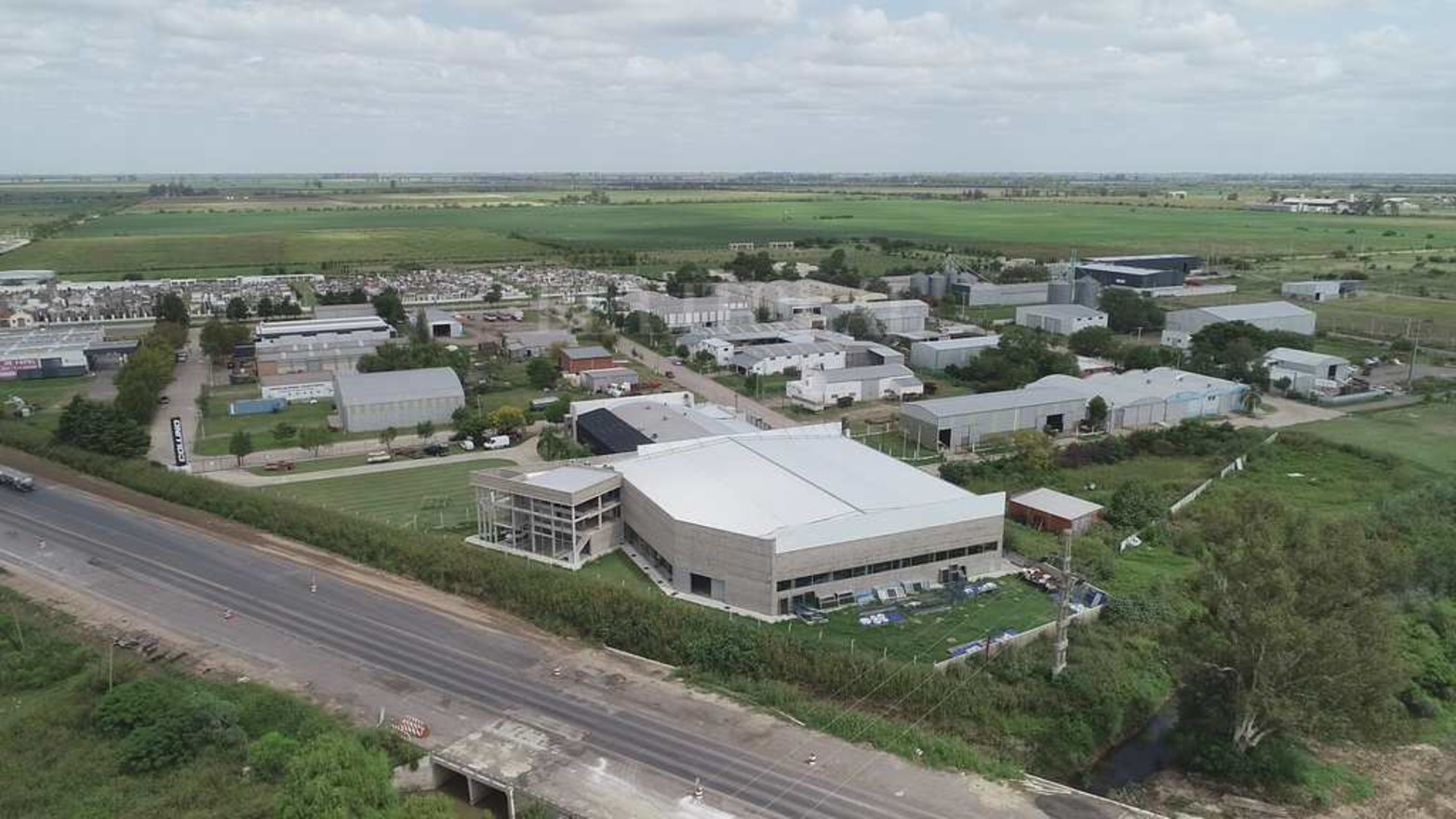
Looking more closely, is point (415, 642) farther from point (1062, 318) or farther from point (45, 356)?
point (1062, 318)

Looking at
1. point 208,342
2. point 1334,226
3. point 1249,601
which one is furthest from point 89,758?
point 1334,226

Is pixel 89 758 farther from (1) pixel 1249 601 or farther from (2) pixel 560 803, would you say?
(1) pixel 1249 601

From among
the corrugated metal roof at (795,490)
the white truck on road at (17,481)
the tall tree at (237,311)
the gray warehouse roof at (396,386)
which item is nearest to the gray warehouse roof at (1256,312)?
the corrugated metal roof at (795,490)

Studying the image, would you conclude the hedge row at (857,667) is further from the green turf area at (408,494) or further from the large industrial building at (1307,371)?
the large industrial building at (1307,371)

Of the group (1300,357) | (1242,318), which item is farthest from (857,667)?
(1242,318)

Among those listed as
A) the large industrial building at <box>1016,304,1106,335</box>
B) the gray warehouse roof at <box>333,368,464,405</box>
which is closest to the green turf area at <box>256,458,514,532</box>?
the gray warehouse roof at <box>333,368,464,405</box>
